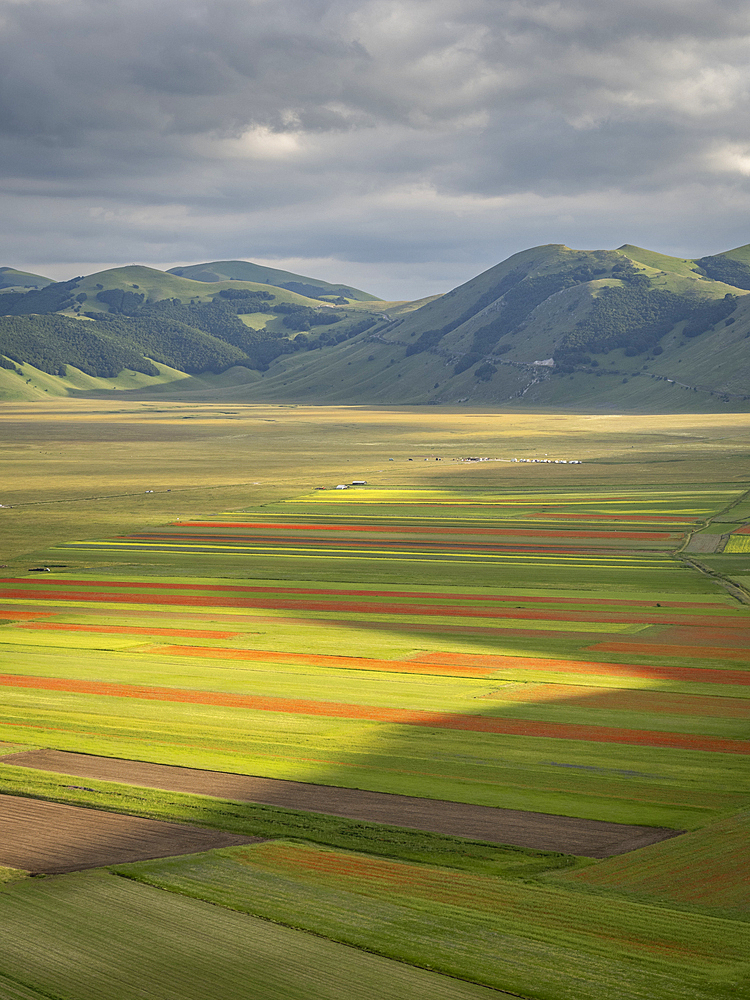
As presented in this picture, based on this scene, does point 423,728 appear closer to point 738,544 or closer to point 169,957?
point 169,957

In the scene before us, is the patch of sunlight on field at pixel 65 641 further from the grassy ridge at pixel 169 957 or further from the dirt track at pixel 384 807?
the grassy ridge at pixel 169 957

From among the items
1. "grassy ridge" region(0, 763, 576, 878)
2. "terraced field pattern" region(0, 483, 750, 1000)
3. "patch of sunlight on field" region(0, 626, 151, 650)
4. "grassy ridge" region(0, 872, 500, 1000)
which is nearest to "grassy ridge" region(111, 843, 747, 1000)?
"terraced field pattern" region(0, 483, 750, 1000)

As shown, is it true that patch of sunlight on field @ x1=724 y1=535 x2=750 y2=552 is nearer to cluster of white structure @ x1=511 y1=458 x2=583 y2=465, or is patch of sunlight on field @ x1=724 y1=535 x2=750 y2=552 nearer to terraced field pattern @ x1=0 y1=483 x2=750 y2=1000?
terraced field pattern @ x1=0 y1=483 x2=750 y2=1000

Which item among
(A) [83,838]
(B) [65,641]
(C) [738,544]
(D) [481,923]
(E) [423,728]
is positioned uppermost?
(C) [738,544]

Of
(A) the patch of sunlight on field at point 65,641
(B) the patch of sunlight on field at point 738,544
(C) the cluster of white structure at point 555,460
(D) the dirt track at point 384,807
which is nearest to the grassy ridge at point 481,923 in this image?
(D) the dirt track at point 384,807

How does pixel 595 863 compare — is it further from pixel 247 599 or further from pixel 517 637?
pixel 247 599

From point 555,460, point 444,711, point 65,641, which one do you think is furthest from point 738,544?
point 555,460
